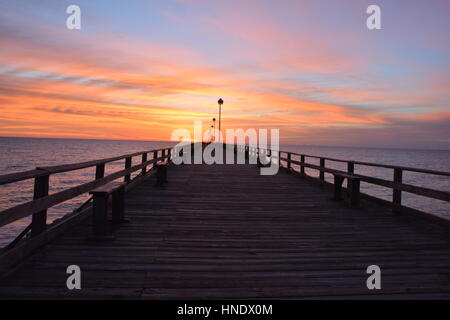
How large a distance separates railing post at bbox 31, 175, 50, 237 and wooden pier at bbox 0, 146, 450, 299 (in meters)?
0.01

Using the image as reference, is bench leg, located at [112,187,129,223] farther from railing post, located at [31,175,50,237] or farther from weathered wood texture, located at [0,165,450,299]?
railing post, located at [31,175,50,237]

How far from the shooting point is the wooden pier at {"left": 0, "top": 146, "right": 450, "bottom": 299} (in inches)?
139

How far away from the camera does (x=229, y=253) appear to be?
15.5ft

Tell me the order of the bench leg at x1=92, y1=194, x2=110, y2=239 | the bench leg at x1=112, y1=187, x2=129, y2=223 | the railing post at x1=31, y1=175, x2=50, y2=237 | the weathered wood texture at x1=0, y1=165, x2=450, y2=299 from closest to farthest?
the weathered wood texture at x1=0, y1=165, x2=450, y2=299 → the railing post at x1=31, y1=175, x2=50, y2=237 → the bench leg at x1=92, y1=194, x2=110, y2=239 → the bench leg at x1=112, y1=187, x2=129, y2=223

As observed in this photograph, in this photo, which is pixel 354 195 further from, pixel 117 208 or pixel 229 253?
pixel 117 208

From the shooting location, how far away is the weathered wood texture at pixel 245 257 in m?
3.53

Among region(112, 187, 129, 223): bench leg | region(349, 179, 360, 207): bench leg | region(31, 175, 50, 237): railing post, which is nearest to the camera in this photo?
region(31, 175, 50, 237): railing post

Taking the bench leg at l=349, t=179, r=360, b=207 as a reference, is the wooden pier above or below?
below

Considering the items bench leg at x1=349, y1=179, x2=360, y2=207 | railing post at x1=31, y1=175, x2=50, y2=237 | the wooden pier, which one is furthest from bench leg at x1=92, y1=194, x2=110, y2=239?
bench leg at x1=349, y1=179, x2=360, y2=207

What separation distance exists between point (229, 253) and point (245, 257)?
26 cm

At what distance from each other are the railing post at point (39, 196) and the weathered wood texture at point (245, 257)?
29 centimetres
